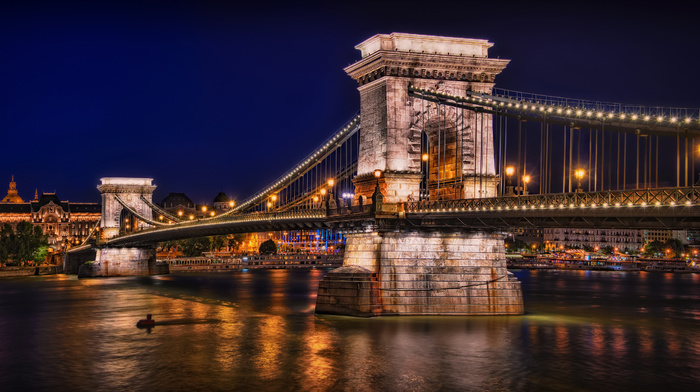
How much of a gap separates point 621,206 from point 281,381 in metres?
15.4

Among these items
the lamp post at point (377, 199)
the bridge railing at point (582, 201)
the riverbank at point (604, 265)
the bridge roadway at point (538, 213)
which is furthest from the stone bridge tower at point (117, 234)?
the riverbank at point (604, 265)

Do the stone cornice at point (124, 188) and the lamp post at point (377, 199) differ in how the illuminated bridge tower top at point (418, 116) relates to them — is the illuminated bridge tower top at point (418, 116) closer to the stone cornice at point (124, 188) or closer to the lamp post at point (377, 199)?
the lamp post at point (377, 199)

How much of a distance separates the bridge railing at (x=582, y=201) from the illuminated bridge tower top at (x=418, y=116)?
517 centimetres

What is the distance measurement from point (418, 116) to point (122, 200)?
79.8 metres

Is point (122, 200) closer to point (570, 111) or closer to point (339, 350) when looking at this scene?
point (339, 350)

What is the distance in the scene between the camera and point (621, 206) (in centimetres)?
3088

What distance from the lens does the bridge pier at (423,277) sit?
40.7 m

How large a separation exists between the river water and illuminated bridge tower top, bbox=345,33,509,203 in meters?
9.39

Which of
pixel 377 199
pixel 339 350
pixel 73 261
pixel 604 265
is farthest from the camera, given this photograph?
pixel 604 265

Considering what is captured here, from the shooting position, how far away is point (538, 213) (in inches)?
1369

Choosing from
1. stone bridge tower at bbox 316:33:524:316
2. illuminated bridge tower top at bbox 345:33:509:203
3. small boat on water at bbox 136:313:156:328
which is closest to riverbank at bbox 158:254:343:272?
small boat on water at bbox 136:313:156:328

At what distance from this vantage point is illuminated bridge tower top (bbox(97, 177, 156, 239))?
11481cm

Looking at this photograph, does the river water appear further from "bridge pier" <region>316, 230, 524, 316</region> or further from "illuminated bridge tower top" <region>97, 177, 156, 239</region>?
"illuminated bridge tower top" <region>97, 177, 156, 239</region>

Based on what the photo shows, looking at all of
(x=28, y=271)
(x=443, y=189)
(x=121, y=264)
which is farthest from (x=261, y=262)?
(x=443, y=189)
